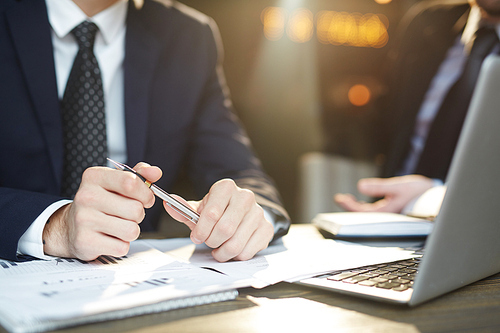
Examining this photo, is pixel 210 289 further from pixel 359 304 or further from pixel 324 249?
pixel 324 249

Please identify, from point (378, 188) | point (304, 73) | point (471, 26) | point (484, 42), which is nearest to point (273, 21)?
point (304, 73)

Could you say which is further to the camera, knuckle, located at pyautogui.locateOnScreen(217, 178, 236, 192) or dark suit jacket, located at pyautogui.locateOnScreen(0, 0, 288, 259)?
dark suit jacket, located at pyautogui.locateOnScreen(0, 0, 288, 259)

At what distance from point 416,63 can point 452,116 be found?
1.36 feet

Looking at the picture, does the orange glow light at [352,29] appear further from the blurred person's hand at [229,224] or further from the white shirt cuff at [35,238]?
the white shirt cuff at [35,238]

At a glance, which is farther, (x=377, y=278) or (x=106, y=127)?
(x=106, y=127)

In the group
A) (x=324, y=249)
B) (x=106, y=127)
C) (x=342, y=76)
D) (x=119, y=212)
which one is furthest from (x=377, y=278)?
(x=342, y=76)

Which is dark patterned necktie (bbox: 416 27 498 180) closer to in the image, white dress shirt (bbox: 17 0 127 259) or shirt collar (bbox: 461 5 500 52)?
shirt collar (bbox: 461 5 500 52)

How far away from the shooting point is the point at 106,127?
3.66 feet

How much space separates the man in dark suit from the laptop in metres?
1.08

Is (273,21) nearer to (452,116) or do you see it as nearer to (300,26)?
(300,26)

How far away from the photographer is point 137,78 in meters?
1.19

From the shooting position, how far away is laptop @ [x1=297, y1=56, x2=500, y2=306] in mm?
420

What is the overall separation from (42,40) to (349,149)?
381 cm

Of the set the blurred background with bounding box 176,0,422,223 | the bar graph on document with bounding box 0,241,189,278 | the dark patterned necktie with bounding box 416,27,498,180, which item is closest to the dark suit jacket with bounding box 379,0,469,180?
the dark patterned necktie with bounding box 416,27,498,180
